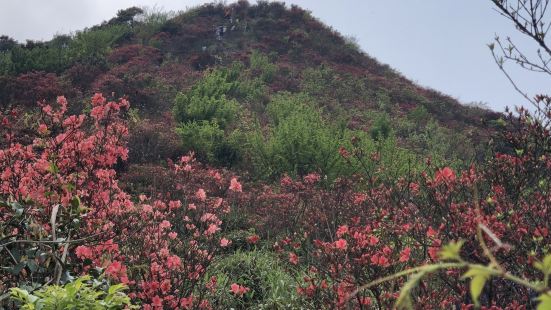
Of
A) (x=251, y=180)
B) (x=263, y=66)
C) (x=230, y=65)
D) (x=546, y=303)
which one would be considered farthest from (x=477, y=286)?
(x=230, y=65)

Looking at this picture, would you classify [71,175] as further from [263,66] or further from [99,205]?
[263,66]

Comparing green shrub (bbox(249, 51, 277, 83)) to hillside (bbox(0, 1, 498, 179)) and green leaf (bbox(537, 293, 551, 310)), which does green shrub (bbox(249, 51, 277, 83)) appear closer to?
hillside (bbox(0, 1, 498, 179))

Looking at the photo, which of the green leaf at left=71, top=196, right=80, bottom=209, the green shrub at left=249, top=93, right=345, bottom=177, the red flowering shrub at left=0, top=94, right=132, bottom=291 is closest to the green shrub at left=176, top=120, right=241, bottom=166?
the green shrub at left=249, top=93, right=345, bottom=177

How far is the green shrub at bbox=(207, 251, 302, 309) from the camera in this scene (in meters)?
5.39

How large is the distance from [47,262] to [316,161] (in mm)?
7997

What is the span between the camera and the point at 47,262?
2.93 metres

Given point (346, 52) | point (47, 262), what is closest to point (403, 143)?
point (346, 52)

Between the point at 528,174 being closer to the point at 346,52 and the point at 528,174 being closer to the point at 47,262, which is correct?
the point at 47,262

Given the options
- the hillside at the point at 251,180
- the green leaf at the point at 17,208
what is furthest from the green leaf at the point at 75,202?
the green leaf at the point at 17,208

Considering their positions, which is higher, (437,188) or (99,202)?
(437,188)

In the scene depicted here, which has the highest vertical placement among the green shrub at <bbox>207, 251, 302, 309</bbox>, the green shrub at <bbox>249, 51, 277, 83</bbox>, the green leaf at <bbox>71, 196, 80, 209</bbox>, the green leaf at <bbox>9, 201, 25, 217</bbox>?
the green shrub at <bbox>249, 51, 277, 83</bbox>

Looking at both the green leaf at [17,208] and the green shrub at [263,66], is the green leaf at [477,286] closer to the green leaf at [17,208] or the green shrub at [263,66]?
the green leaf at [17,208]

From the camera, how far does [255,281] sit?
6.16m

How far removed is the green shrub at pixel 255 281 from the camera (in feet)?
17.7
